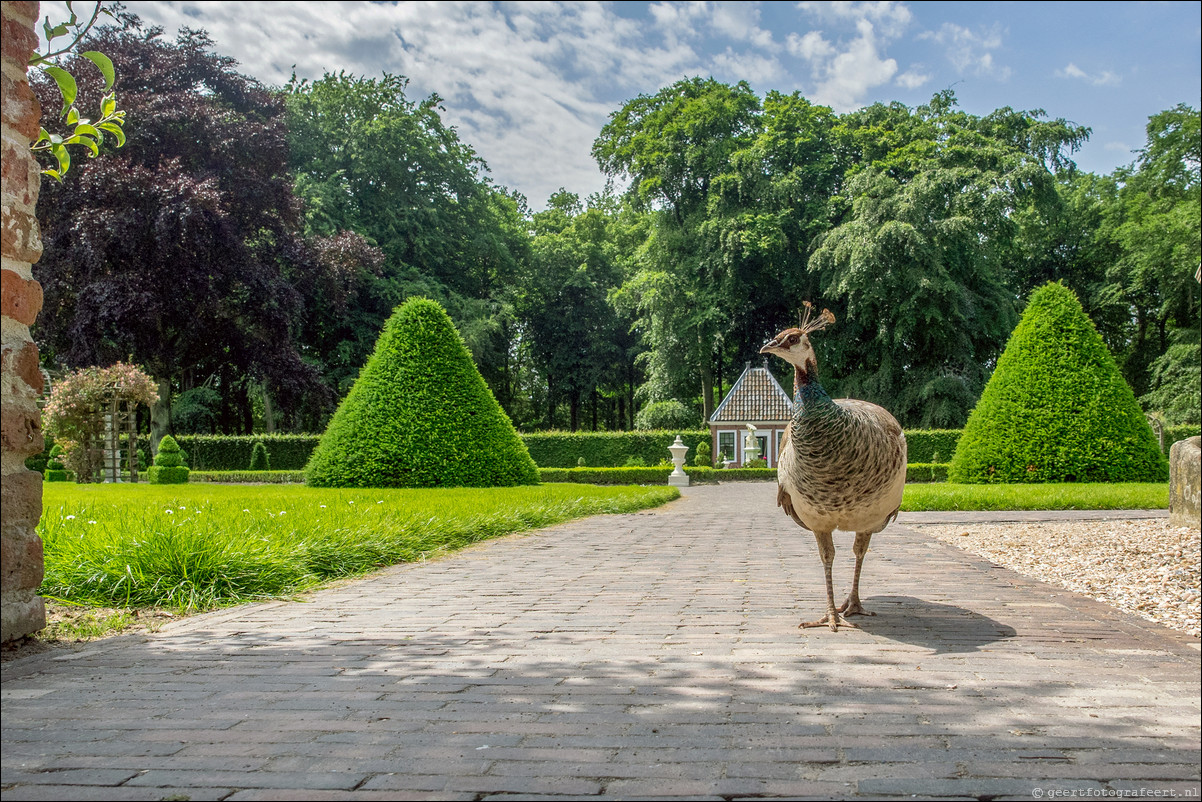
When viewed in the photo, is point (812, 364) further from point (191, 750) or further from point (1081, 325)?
point (1081, 325)

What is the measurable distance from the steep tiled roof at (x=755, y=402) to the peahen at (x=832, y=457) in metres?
28.5

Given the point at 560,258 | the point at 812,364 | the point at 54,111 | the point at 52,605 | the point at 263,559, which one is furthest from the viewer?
the point at 560,258

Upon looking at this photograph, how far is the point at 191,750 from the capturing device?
8.23ft

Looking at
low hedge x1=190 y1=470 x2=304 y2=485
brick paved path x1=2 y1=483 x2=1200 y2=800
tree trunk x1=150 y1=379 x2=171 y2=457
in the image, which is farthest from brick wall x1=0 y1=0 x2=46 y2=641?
tree trunk x1=150 y1=379 x2=171 y2=457

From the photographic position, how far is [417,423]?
1514 centimetres

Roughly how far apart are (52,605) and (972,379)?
32227 millimetres

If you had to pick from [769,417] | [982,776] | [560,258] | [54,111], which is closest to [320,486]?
[54,111]

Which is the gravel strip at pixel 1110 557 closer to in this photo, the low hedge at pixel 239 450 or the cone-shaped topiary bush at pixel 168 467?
the cone-shaped topiary bush at pixel 168 467

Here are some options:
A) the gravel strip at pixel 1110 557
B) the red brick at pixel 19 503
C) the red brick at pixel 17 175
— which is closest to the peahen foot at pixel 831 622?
the gravel strip at pixel 1110 557

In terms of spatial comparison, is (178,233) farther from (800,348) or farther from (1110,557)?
(1110,557)

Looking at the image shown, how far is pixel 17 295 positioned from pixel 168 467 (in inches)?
732

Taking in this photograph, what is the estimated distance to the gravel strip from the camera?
5250mm

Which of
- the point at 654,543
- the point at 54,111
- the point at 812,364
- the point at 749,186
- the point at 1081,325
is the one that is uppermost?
the point at 749,186

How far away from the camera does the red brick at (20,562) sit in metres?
3.85
